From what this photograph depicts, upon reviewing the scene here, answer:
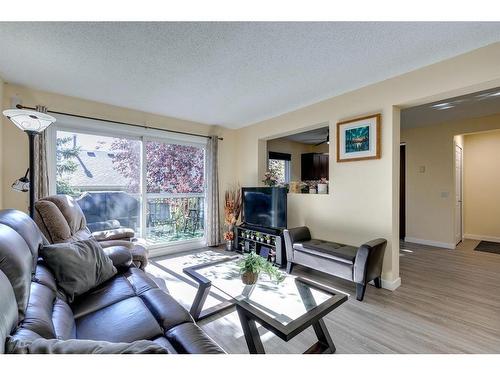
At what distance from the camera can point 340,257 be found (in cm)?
253

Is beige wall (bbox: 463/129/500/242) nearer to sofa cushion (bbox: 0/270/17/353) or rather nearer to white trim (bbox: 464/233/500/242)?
white trim (bbox: 464/233/500/242)

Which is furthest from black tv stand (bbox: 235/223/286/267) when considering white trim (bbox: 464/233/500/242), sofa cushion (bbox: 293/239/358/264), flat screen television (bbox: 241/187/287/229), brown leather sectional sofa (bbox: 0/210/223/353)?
white trim (bbox: 464/233/500/242)

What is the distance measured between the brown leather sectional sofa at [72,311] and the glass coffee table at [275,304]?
382 mm

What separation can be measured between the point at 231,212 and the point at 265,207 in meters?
0.88

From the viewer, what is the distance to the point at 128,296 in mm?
1539

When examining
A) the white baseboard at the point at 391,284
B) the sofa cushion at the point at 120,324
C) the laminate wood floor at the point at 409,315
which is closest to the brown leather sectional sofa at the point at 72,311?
the sofa cushion at the point at 120,324

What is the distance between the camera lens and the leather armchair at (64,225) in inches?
82.4

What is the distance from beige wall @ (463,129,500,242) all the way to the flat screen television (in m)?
4.45

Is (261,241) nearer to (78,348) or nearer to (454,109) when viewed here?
(78,348)

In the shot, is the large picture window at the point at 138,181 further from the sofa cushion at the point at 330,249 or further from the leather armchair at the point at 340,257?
the sofa cushion at the point at 330,249

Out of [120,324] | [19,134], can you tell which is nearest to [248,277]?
[120,324]

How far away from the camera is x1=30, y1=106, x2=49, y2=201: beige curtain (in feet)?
8.82
